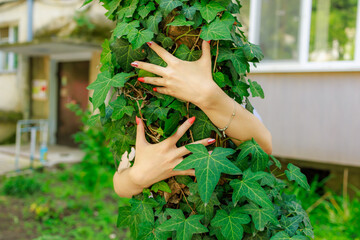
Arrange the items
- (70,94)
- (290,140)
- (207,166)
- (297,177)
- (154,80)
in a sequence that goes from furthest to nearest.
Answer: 1. (70,94)
2. (290,140)
3. (297,177)
4. (154,80)
5. (207,166)

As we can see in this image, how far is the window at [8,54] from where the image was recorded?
34.2 feet

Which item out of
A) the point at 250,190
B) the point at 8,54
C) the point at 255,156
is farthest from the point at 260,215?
the point at 8,54

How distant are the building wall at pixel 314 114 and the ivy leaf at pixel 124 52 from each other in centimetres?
359

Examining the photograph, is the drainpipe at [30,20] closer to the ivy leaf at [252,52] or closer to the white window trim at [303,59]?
the white window trim at [303,59]

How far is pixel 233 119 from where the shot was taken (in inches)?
47.7

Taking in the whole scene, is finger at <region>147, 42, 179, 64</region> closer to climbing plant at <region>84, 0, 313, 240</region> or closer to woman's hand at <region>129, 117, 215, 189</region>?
climbing plant at <region>84, 0, 313, 240</region>

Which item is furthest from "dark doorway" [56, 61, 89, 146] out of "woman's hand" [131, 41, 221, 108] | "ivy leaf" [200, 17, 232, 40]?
"ivy leaf" [200, 17, 232, 40]

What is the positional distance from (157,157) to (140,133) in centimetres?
11

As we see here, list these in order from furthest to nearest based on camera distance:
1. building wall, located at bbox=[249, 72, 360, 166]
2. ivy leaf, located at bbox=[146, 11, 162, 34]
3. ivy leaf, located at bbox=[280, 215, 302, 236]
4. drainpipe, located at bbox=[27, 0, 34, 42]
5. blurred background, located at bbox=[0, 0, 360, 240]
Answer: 1. drainpipe, located at bbox=[27, 0, 34, 42]
2. building wall, located at bbox=[249, 72, 360, 166]
3. blurred background, located at bbox=[0, 0, 360, 240]
4. ivy leaf, located at bbox=[280, 215, 302, 236]
5. ivy leaf, located at bbox=[146, 11, 162, 34]

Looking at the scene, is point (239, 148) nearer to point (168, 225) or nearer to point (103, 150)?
point (168, 225)

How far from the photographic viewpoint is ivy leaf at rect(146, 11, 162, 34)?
3.62ft

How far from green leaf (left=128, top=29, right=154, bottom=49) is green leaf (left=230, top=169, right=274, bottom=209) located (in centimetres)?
56

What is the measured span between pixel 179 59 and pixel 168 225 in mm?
565

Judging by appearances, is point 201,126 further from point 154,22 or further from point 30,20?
point 30,20
